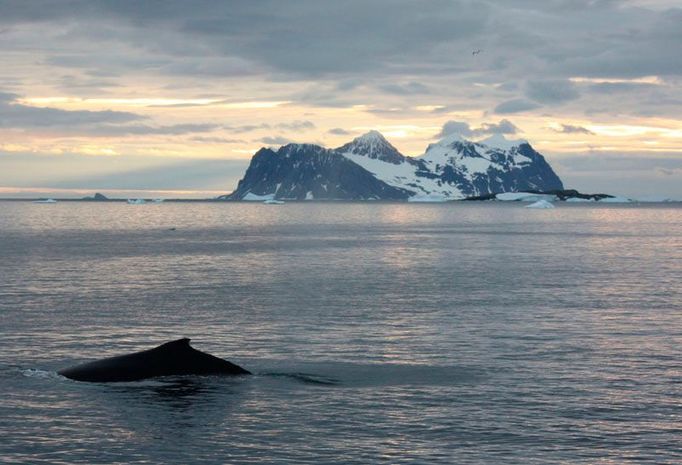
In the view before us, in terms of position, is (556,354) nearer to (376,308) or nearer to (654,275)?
(376,308)

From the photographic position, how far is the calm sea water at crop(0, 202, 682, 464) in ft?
70.5

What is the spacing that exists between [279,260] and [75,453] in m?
71.2

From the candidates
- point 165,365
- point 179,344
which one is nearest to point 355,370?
point 179,344

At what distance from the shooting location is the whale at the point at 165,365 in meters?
28.8

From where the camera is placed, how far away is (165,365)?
2917 cm

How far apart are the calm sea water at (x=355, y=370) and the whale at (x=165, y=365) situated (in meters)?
0.78

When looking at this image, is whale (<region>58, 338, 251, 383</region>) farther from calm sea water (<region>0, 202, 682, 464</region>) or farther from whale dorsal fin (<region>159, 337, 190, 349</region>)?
calm sea water (<region>0, 202, 682, 464</region>)

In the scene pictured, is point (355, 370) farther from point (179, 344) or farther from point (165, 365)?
point (165, 365)

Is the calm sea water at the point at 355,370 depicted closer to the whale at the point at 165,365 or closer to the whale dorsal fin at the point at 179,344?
the whale at the point at 165,365

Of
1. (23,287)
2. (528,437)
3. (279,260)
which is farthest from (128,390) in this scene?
(279,260)

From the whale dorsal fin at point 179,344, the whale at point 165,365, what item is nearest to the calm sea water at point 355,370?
the whale at point 165,365

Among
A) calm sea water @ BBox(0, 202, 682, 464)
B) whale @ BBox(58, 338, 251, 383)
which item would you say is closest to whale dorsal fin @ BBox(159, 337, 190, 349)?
whale @ BBox(58, 338, 251, 383)

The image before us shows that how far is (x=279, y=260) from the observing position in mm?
91875

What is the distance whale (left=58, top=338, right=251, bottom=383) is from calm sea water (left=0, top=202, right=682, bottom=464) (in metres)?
0.78
